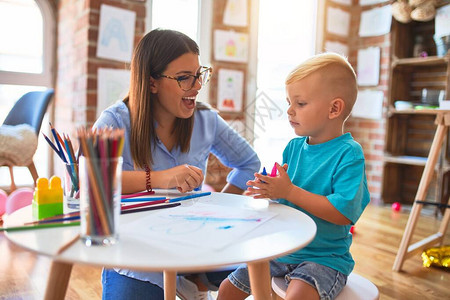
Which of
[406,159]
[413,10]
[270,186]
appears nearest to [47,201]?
[270,186]

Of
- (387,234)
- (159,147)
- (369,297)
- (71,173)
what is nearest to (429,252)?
(387,234)

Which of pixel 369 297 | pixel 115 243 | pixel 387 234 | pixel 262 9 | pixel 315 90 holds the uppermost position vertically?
pixel 262 9

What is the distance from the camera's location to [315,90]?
3.62 ft

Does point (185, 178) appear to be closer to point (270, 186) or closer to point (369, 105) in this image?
point (270, 186)

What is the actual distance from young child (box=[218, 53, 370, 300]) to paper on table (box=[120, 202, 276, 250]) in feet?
0.47

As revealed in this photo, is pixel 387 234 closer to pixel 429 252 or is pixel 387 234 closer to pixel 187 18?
pixel 429 252

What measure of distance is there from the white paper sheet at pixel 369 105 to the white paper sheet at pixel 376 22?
0.56 meters

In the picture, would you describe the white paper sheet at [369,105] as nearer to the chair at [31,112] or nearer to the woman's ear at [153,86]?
the chair at [31,112]

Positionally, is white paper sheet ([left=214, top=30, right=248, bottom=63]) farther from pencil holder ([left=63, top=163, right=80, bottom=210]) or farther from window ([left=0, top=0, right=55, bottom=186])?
pencil holder ([left=63, top=163, right=80, bottom=210])

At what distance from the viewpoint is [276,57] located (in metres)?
3.71

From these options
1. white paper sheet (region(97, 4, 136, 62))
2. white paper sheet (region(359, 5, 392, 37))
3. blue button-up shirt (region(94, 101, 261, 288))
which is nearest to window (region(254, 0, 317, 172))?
white paper sheet (region(359, 5, 392, 37))

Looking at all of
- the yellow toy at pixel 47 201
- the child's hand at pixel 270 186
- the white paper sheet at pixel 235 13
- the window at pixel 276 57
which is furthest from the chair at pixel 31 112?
the child's hand at pixel 270 186

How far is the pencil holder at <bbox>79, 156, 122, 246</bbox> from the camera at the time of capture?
23.3 inches

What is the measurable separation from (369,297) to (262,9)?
305 centimetres
